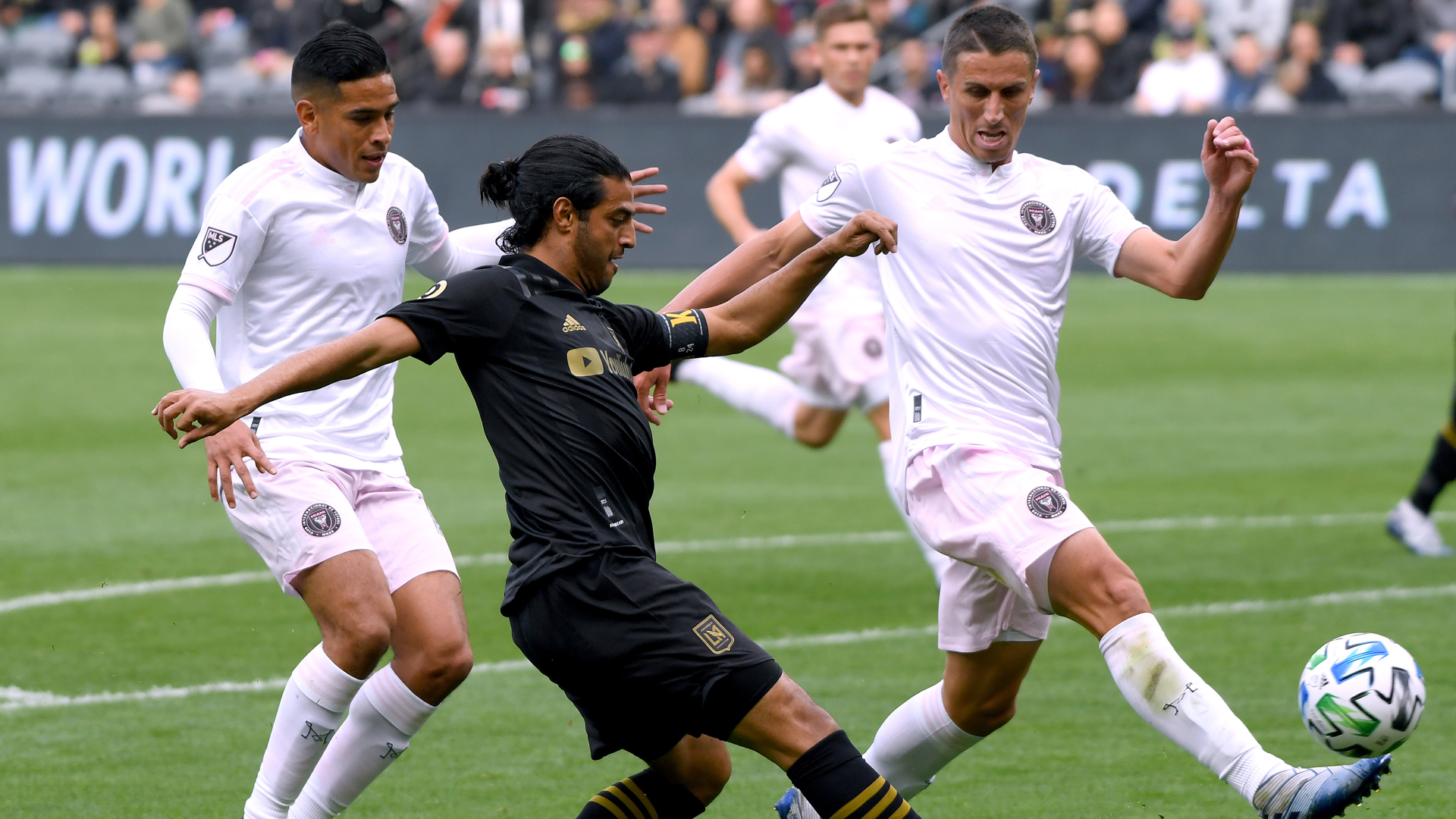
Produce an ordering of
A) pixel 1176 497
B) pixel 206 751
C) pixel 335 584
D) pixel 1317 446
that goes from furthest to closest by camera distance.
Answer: pixel 1317 446, pixel 1176 497, pixel 206 751, pixel 335 584

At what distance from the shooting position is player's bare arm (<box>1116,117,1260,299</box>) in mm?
5047

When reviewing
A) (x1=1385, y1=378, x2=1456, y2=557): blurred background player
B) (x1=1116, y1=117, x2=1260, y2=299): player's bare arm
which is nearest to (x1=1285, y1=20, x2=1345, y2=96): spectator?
(x1=1385, y1=378, x2=1456, y2=557): blurred background player

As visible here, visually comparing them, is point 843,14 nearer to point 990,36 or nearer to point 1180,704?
point 990,36

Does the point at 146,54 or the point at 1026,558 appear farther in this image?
the point at 146,54

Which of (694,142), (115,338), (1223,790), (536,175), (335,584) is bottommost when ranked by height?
(115,338)

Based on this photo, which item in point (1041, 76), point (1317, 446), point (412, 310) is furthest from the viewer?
point (1041, 76)

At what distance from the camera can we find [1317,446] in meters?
13.0

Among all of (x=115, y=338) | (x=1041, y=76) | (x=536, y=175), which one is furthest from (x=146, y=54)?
(x=536, y=175)

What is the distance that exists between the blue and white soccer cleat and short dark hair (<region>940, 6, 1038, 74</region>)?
2117 mm

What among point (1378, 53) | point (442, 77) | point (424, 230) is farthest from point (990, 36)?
point (1378, 53)

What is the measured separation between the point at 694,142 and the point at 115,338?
5.69 meters

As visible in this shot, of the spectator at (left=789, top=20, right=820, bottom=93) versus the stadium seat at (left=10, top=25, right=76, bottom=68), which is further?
the stadium seat at (left=10, top=25, right=76, bottom=68)

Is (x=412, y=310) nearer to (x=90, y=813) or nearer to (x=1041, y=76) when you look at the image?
(x=90, y=813)

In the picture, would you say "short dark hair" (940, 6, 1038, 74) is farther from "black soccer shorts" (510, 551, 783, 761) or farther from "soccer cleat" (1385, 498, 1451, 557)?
"soccer cleat" (1385, 498, 1451, 557)
